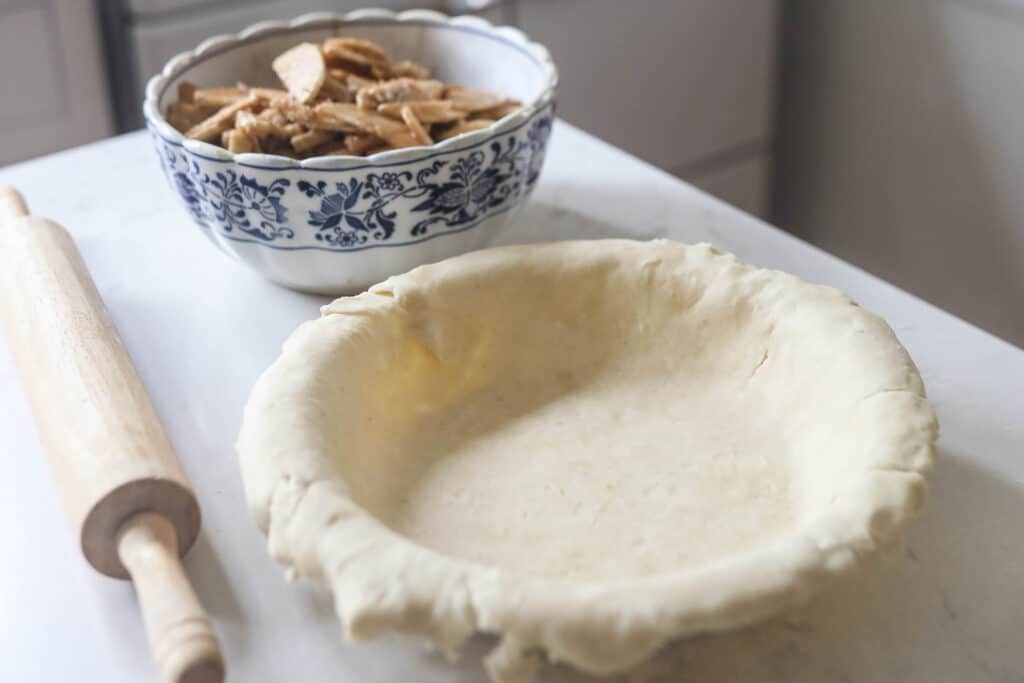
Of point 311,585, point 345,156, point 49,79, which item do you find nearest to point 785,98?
point 49,79

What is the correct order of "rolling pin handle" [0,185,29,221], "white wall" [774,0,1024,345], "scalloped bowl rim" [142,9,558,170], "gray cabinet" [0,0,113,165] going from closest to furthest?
"scalloped bowl rim" [142,9,558,170], "rolling pin handle" [0,185,29,221], "gray cabinet" [0,0,113,165], "white wall" [774,0,1024,345]

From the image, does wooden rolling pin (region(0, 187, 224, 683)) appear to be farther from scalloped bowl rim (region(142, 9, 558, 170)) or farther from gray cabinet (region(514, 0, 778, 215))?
gray cabinet (region(514, 0, 778, 215))

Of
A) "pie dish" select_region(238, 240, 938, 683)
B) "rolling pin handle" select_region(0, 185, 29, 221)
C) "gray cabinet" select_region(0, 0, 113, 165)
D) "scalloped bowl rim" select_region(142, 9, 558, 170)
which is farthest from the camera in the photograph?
"gray cabinet" select_region(0, 0, 113, 165)

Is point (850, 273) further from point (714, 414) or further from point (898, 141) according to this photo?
point (898, 141)

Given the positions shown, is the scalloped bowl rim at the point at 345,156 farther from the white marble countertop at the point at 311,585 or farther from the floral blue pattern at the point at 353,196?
the white marble countertop at the point at 311,585

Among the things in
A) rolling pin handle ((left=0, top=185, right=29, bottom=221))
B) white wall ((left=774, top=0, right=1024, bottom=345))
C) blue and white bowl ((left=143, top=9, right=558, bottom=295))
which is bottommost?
white wall ((left=774, top=0, right=1024, bottom=345))

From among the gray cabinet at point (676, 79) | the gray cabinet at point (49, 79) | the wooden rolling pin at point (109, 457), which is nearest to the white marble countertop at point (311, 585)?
the wooden rolling pin at point (109, 457)

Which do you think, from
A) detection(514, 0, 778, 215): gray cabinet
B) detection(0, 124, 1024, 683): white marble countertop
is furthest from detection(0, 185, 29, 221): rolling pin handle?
detection(514, 0, 778, 215): gray cabinet
